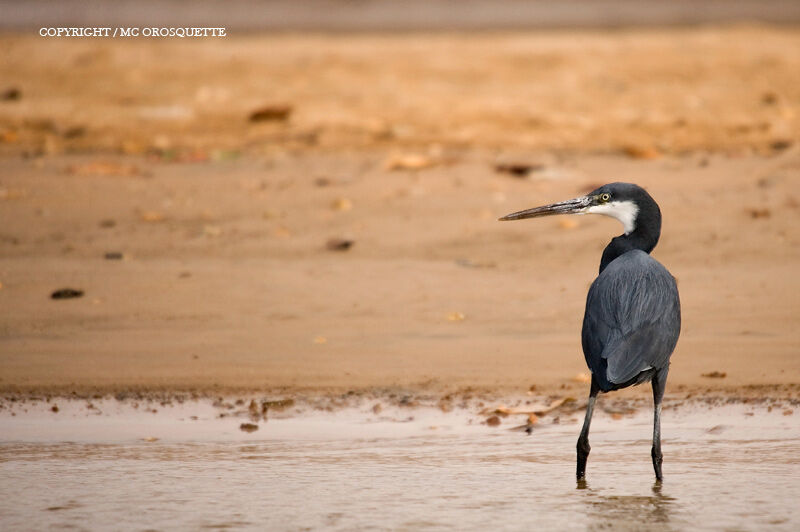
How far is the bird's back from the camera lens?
5344mm

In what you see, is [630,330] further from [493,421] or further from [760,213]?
[760,213]

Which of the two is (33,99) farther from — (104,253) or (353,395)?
(353,395)

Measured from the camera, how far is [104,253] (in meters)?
9.09

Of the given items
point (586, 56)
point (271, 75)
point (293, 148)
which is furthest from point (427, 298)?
point (586, 56)

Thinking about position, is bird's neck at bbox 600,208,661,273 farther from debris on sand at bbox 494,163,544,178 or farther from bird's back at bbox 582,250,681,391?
debris on sand at bbox 494,163,544,178

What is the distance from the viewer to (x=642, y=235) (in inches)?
233

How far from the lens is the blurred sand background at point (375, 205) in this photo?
24.1 feet

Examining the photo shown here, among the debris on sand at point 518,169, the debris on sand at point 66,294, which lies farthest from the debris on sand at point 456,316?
the debris on sand at point 518,169

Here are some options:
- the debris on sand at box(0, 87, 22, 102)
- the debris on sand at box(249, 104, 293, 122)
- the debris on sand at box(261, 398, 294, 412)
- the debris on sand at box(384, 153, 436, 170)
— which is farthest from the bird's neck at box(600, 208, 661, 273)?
the debris on sand at box(0, 87, 22, 102)

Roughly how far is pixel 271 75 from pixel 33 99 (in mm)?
2556

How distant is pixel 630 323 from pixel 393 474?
114cm

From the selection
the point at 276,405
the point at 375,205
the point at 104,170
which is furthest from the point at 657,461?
the point at 104,170

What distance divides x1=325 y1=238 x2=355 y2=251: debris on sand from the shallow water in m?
2.79

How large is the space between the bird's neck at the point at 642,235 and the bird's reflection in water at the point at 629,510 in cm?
106
